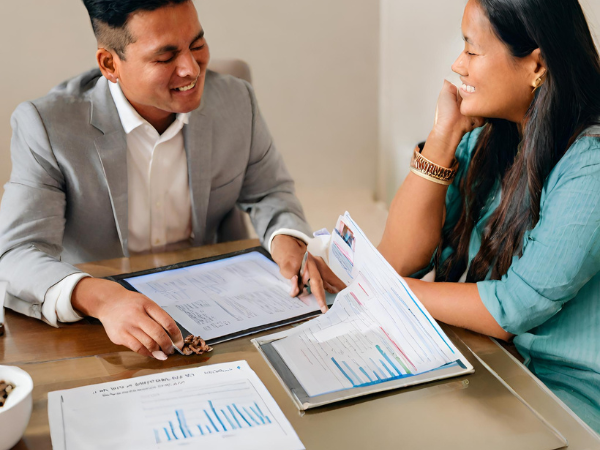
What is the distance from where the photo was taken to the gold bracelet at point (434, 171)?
1253 millimetres

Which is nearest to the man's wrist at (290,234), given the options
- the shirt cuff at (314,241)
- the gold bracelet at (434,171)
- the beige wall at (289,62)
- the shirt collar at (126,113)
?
the shirt cuff at (314,241)

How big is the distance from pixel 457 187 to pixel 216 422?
0.76 m

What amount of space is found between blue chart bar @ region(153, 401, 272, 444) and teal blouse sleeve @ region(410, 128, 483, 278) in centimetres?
61

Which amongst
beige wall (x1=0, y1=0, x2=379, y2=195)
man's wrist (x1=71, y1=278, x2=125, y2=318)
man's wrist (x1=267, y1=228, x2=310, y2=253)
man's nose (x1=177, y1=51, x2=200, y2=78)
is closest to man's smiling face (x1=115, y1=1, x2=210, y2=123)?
man's nose (x1=177, y1=51, x2=200, y2=78)

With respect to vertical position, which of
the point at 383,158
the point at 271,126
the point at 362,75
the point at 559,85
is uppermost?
the point at 559,85

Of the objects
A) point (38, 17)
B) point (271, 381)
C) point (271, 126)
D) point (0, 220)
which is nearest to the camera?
point (271, 381)

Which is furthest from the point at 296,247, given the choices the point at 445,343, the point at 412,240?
the point at 445,343

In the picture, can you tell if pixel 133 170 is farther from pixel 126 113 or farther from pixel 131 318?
pixel 131 318

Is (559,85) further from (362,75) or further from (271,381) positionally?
(362,75)

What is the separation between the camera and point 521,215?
43.1 inches

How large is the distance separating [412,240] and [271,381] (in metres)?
0.51

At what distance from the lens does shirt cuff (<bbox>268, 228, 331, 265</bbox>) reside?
127cm

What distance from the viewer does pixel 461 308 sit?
3.37 feet

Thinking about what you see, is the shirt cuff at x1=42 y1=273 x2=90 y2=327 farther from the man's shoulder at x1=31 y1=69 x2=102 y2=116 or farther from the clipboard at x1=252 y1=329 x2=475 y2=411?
the man's shoulder at x1=31 y1=69 x2=102 y2=116
